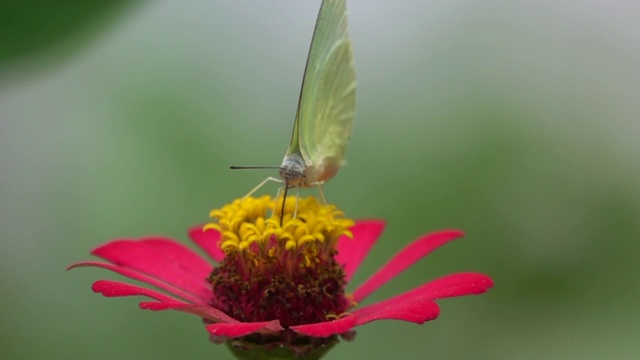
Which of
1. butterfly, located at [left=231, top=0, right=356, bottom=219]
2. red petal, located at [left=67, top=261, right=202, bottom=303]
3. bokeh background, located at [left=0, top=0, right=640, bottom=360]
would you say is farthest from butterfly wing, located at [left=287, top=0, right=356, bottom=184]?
bokeh background, located at [left=0, top=0, right=640, bottom=360]

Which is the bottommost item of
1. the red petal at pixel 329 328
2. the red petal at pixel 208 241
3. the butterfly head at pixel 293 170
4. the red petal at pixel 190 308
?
the red petal at pixel 190 308

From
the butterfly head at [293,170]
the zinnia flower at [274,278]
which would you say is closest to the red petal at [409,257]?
the zinnia flower at [274,278]

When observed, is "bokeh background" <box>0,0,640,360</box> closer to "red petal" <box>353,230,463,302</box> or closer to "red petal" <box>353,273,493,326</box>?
"red petal" <box>353,230,463,302</box>

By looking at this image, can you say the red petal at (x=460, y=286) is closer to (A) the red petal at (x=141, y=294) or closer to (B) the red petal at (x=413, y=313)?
(B) the red petal at (x=413, y=313)

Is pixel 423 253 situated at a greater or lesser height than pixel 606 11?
lesser

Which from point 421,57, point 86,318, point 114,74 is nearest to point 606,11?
point 421,57

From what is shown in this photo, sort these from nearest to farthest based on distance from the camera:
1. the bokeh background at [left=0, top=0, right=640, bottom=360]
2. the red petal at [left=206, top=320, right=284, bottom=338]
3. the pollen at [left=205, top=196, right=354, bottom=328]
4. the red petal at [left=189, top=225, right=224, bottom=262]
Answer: the red petal at [left=206, top=320, right=284, bottom=338] → the pollen at [left=205, top=196, right=354, bottom=328] → the red petal at [left=189, top=225, right=224, bottom=262] → the bokeh background at [left=0, top=0, right=640, bottom=360]

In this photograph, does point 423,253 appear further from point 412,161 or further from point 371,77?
point 371,77

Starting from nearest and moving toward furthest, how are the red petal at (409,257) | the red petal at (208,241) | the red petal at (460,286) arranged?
1. the red petal at (460,286)
2. the red petal at (409,257)
3. the red petal at (208,241)
